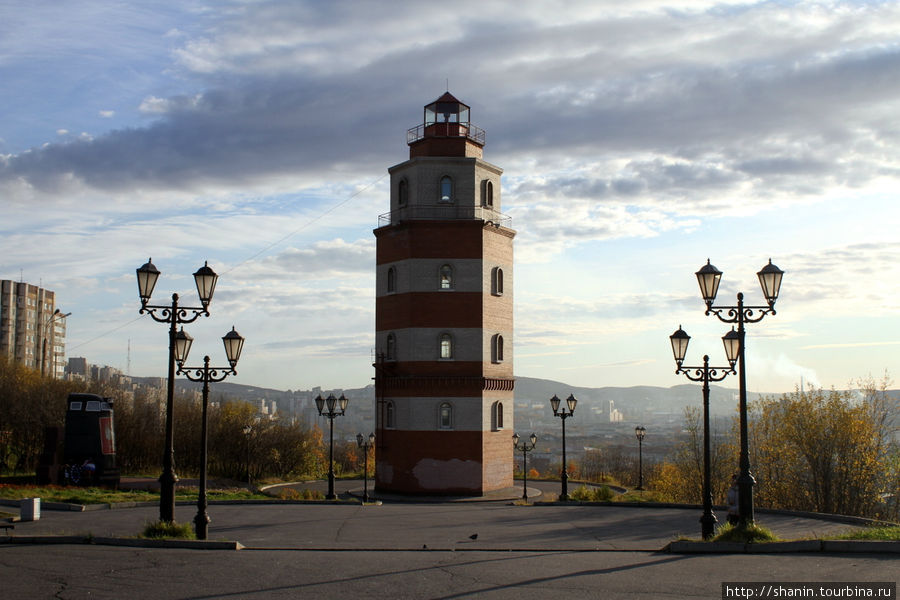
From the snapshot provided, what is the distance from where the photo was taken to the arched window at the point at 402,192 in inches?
1417

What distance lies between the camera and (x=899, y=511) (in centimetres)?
3466

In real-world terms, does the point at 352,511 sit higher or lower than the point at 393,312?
lower

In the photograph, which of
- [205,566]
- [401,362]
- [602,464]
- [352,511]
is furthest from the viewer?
[602,464]

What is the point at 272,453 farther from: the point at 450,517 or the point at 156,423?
the point at 450,517

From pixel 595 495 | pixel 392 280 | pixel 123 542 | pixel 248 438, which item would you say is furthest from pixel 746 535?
pixel 248 438

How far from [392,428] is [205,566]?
22.5 meters

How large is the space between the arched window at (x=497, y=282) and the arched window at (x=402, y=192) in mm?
5327

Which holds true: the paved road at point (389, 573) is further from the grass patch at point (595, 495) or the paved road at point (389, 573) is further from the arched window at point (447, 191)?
the arched window at point (447, 191)

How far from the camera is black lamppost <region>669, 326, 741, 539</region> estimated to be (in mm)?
15484

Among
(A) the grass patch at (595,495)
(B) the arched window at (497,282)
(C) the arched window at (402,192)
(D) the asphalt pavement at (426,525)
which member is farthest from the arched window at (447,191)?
(D) the asphalt pavement at (426,525)

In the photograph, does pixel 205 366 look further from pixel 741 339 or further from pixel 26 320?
pixel 26 320

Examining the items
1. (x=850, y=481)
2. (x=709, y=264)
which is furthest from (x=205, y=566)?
(x=850, y=481)

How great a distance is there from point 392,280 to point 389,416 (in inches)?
243

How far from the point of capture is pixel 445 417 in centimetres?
3412
